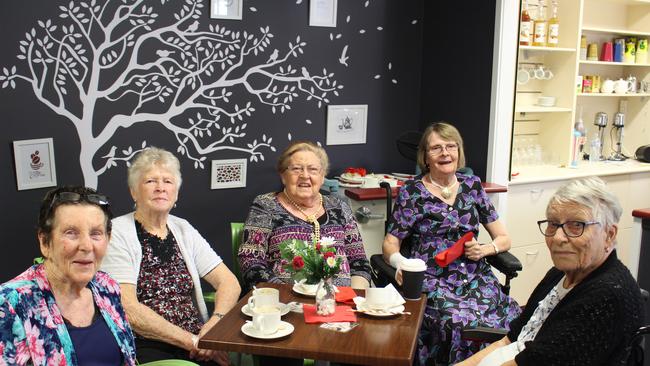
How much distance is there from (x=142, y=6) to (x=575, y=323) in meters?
2.74

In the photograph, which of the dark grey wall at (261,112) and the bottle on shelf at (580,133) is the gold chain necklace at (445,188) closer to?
the dark grey wall at (261,112)

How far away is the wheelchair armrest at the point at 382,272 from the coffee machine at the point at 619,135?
298cm

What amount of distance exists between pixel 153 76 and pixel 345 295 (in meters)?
1.84

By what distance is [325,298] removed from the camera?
2.18 meters

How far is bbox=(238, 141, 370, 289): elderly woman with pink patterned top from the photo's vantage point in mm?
2773

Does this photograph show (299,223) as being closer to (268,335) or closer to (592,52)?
(268,335)

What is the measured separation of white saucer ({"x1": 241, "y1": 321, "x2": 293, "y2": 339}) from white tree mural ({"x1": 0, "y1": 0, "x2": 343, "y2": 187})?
1755 mm

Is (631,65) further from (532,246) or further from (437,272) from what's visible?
(437,272)

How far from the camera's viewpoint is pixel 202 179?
3.73m

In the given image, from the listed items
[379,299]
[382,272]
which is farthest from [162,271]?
[382,272]

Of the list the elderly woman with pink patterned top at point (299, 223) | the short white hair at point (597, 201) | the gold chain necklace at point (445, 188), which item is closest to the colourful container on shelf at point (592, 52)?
the gold chain necklace at point (445, 188)

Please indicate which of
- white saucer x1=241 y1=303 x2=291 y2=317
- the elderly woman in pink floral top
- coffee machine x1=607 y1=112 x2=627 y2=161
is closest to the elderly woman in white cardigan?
white saucer x1=241 y1=303 x2=291 y2=317

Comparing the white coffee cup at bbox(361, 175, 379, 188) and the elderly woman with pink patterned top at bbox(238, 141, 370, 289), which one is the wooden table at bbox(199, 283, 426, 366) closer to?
the elderly woman with pink patterned top at bbox(238, 141, 370, 289)

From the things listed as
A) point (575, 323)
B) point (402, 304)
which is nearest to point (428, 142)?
point (402, 304)
